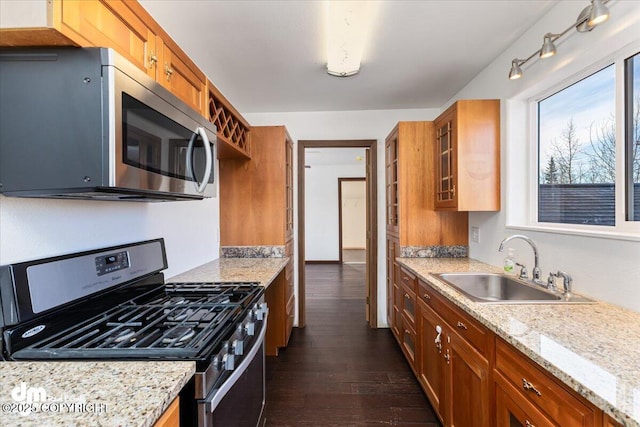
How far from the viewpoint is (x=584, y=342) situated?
97cm

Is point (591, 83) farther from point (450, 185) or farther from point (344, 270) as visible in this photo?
point (344, 270)

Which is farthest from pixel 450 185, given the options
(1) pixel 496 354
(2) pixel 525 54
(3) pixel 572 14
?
(1) pixel 496 354

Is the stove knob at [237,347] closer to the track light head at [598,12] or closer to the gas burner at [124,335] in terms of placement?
the gas burner at [124,335]

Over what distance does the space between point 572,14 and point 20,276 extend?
2.65 meters

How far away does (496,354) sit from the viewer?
118 centimetres

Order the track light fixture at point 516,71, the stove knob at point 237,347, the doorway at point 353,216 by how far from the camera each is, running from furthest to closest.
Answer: the doorway at point 353,216 → the track light fixture at point 516,71 → the stove knob at point 237,347

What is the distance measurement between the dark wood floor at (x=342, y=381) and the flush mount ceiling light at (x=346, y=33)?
237 centimetres

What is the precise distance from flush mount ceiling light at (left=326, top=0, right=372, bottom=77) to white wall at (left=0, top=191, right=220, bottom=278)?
1.47 m

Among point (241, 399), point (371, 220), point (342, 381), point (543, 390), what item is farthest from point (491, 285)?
point (241, 399)

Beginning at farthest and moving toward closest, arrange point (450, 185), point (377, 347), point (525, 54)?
point (377, 347) → point (450, 185) → point (525, 54)

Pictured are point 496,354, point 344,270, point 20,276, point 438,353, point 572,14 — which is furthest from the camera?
point 344,270

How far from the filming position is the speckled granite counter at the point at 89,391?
1.98ft

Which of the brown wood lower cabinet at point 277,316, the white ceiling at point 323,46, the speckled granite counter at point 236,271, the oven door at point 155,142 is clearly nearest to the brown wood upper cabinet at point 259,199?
the brown wood lower cabinet at point 277,316

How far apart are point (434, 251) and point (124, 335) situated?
2.39 m
